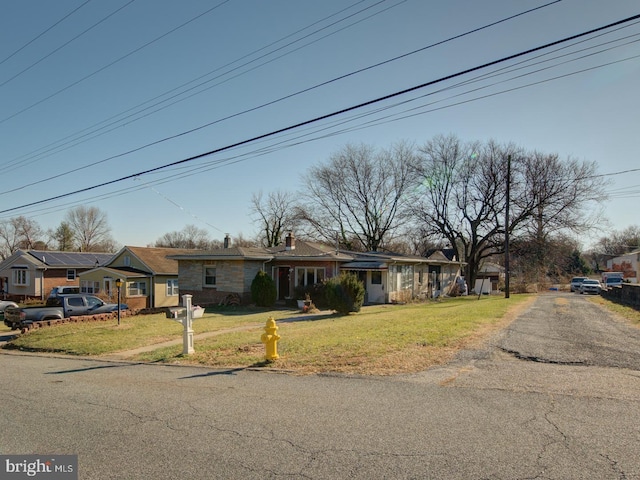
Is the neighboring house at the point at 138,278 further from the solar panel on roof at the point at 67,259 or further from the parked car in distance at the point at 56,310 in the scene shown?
the parked car in distance at the point at 56,310

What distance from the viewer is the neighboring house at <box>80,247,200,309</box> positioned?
36025 mm

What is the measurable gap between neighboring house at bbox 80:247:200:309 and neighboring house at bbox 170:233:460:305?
7.02m

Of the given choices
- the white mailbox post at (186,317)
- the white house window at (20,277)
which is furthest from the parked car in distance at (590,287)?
the white house window at (20,277)

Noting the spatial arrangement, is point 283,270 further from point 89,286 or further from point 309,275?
point 89,286

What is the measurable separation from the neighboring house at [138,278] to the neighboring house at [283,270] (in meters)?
7.02

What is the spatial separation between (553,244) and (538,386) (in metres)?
38.8

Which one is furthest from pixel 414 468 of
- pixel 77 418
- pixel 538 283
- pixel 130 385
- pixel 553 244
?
pixel 538 283

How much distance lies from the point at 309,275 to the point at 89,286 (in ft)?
71.0

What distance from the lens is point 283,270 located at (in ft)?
97.9

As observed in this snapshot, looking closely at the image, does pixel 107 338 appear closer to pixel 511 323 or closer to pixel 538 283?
pixel 511 323

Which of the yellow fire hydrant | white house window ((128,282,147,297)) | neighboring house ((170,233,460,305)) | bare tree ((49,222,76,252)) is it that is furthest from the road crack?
bare tree ((49,222,76,252))

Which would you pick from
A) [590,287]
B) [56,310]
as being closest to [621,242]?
[590,287]

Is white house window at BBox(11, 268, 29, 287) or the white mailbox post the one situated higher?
white house window at BBox(11, 268, 29, 287)

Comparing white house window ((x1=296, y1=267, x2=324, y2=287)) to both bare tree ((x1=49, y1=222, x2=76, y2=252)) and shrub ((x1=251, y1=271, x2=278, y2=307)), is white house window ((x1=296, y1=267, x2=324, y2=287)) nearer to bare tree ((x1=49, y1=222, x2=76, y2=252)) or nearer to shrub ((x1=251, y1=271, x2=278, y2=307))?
shrub ((x1=251, y1=271, x2=278, y2=307))
